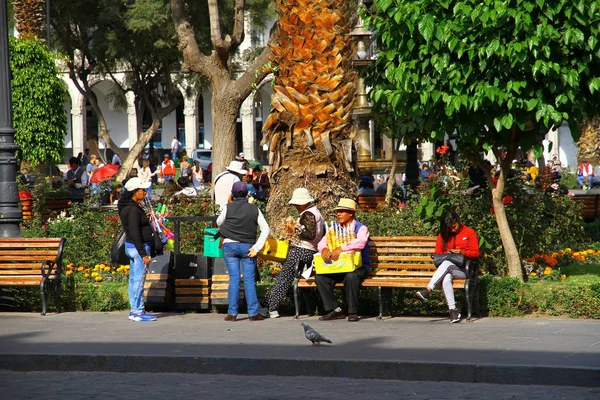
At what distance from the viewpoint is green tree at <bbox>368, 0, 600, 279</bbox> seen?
936 cm

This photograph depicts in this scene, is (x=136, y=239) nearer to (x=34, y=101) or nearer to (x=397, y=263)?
(x=397, y=263)

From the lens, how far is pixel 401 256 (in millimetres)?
10570

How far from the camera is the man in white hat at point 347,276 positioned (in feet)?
33.4

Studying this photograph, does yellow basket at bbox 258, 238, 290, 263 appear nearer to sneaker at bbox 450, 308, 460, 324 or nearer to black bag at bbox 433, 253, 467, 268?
black bag at bbox 433, 253, 467, 268

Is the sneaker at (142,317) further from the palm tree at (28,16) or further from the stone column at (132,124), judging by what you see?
the stone column at (132,124)

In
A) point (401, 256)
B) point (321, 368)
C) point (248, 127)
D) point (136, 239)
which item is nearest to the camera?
point (321, 368)

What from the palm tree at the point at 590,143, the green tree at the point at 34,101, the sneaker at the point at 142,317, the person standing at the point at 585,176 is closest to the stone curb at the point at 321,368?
the sneaker at the point at 142,317

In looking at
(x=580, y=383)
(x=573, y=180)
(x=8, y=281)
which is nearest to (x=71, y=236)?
(x=8, y=281)

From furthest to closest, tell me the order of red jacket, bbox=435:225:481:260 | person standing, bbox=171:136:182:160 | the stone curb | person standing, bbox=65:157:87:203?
person standing, bbox=171:136:182:160 < person standing, bbox=65:157:87:203 < red jacket, bbox=435:225:481:260 < the stone curb

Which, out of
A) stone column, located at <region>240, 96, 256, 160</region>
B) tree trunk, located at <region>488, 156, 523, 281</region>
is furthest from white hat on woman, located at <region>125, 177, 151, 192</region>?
stone column, located at <region>240, 96, 256, 160</region>

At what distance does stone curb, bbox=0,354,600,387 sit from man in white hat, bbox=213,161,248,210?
4170 millimetres

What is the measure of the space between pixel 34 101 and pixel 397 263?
18.5 m

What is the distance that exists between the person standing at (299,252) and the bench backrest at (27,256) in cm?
246

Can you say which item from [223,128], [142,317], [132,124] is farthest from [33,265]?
[132,124]
